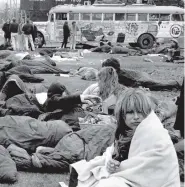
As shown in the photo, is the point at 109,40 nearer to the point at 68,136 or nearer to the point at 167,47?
the point at 167,47

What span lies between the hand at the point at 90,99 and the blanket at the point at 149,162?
2.90m

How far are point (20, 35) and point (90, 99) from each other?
15.3 meters

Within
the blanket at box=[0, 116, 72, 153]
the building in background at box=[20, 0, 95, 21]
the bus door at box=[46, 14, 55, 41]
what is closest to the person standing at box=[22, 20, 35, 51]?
the bus door at box=[46, 14, 55, 41]

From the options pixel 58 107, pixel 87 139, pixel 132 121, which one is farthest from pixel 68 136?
pixel 132 121

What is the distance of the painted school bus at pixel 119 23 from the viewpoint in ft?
77.5

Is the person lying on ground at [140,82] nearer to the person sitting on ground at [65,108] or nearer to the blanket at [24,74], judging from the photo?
the blanket at [24,74]

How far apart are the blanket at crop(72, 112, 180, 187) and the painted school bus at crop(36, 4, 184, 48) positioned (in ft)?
67.7

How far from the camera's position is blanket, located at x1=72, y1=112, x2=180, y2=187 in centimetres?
290

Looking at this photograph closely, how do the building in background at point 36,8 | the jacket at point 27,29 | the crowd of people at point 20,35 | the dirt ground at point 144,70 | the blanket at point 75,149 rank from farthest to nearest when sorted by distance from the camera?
the building in background at point 36,8, the jacket at point 27,29, the crowd of people at point 20,35, the dirt ground at point 144,70, the blanket at point 75,149

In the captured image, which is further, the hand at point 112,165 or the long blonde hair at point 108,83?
the long blonde hair at point 108,83

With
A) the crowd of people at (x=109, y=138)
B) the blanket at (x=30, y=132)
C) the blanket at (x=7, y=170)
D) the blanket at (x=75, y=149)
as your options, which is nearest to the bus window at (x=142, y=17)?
the crowd of people at (x=109, y=138)

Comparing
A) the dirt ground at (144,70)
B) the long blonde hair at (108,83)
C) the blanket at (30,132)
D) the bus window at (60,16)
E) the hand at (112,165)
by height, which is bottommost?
the dirt ground at (144,70)

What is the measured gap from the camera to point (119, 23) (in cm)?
2398

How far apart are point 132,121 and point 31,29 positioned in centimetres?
1863
